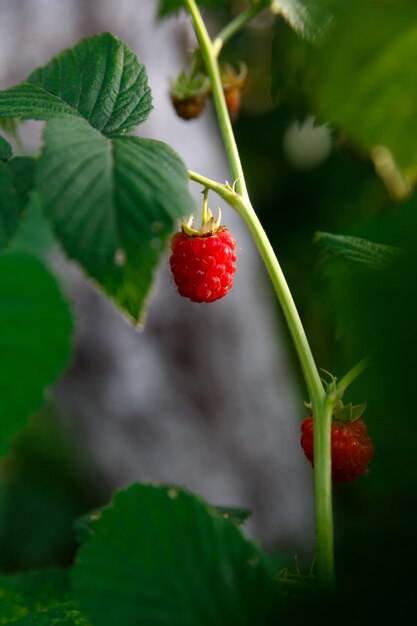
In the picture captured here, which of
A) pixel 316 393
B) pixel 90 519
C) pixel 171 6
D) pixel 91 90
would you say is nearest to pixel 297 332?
pixel 316 393

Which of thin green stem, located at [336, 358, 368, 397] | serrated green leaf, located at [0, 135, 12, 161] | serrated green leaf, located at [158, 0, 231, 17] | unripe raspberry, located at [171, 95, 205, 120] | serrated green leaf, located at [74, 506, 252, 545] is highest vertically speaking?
serrated green leaf, located at [158, 0, 231, 17]

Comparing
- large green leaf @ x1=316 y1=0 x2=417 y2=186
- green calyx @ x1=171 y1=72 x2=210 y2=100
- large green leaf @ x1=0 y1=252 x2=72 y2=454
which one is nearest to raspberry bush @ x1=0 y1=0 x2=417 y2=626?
large green leaf @ x1=316 y1=0 x2=417 y2=186

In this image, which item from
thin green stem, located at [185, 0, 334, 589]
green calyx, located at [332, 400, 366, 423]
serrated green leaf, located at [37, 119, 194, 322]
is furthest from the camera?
green calyx, located at [332, 400, 366, 423]

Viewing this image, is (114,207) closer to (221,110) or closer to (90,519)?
(221,110)

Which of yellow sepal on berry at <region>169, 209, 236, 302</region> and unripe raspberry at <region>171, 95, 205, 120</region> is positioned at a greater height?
unripe raspberry at <region>171, 95, 205, 120</region>

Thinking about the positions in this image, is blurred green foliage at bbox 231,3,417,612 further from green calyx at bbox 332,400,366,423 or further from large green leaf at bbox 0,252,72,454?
large green leaf at bbox 0,252,72,454

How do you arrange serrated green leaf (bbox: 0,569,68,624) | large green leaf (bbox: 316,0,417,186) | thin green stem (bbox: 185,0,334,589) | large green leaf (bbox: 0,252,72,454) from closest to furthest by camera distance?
large green leaf (bbox: 316,0,417,186), thin green stem (bbox: 185,0,334,589), serrated green leaf (bbox: 0,569,68,624), large green leaf (bbox: 0,252,72,454)

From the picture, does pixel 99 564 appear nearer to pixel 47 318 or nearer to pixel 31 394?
pixel 31 394

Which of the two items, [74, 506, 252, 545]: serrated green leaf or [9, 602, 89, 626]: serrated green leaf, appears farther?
[74, 506, 252, 545]: serrated green leaf
